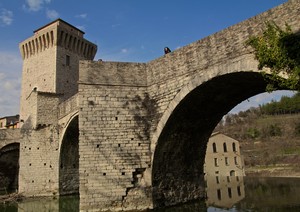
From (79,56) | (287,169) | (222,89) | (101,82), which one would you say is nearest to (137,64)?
(101,82)

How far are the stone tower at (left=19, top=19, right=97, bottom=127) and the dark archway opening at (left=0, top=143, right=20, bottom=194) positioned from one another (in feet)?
8.63

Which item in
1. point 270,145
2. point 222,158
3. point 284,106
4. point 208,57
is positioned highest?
point 284,106

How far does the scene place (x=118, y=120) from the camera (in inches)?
401

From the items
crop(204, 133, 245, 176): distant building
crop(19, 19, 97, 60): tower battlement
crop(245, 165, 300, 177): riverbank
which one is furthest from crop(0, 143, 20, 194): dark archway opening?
crop(245, 165, 300, 177): riverbank

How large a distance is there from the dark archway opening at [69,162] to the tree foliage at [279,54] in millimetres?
12107

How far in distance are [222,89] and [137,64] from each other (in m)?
3.28

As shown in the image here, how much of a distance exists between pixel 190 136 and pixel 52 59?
16.2 m

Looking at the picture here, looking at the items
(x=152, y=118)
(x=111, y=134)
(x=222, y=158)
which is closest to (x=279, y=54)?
(x=152, y=118)

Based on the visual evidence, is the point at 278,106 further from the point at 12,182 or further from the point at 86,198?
the point at 86,198

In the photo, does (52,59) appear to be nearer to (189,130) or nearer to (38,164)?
(38,164)

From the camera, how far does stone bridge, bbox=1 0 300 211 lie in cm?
895

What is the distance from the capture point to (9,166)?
22.9 metres

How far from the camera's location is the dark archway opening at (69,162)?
17448mm

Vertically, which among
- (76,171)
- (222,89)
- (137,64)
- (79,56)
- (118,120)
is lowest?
(76,171)
